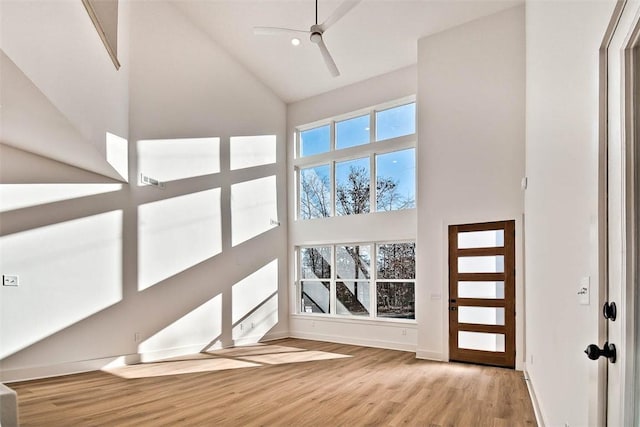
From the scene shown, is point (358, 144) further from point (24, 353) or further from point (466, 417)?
point (24, 353)

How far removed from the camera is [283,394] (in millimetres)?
4336

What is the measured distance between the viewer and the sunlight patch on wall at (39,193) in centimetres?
494

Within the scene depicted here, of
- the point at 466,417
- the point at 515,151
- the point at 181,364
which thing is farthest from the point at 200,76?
the point at 466,417

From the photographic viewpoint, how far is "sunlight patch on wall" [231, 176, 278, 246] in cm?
759

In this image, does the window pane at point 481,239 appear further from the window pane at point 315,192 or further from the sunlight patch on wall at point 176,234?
the sunlight patch on wall at point 176,234

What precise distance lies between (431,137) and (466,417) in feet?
14.0

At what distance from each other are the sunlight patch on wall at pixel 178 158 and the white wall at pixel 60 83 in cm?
52

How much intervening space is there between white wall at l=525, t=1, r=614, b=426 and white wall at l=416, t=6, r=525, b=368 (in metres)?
2.30

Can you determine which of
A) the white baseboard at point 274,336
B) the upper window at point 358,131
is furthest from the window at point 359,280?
the upper window at point 358,131

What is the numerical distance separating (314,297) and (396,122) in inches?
154

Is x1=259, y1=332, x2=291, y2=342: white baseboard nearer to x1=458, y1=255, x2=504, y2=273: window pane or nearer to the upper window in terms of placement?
the upper window

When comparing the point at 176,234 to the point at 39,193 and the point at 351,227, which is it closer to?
the point at 39,193

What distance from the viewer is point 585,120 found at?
1.89 metres

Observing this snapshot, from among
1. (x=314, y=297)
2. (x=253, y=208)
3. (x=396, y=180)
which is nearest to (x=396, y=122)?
(x=396, y=180)
